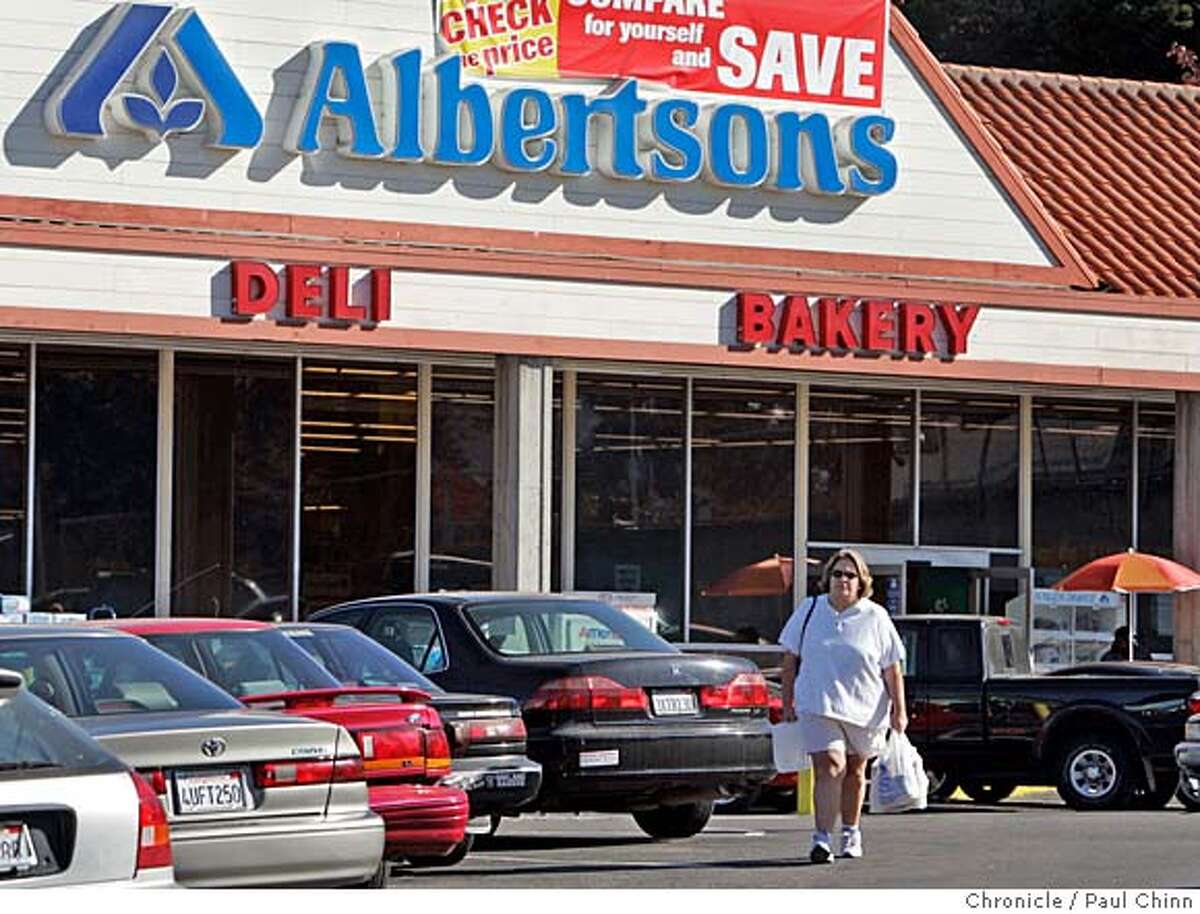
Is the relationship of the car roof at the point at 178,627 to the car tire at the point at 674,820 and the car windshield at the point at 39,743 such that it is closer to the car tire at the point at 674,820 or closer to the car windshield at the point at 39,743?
the car tire at the point at 674,820

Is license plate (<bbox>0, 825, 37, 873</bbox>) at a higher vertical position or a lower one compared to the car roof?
lower

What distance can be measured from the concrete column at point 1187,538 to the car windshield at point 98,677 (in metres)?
18.9

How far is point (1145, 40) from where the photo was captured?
193 ft

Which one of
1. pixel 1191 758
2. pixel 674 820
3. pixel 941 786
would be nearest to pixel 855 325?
pixel 941 786

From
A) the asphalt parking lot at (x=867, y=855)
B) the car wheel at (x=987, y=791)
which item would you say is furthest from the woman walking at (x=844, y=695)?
the car wheel at (x=987, y=791)

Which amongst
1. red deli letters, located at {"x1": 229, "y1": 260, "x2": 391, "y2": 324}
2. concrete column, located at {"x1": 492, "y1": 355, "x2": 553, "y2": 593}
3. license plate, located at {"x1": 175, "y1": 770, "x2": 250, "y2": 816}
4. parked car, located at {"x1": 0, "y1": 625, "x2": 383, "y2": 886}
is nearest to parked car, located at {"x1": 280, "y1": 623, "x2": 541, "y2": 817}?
parked car, located at {"x1": 0, "y1": 625, "x2": 383, "y2": 886}

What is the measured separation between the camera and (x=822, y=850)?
52.0ft

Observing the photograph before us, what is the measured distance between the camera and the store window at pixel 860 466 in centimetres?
3017

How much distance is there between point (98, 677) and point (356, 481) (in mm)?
15377

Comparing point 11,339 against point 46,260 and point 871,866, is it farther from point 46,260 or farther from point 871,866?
point 871,866

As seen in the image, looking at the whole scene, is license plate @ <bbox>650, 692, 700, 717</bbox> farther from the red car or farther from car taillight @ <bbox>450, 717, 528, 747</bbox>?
the red car

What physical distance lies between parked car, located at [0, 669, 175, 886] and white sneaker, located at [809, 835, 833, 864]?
6.71m

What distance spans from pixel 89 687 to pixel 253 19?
46.4ft

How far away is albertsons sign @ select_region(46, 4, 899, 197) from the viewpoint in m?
24.7
